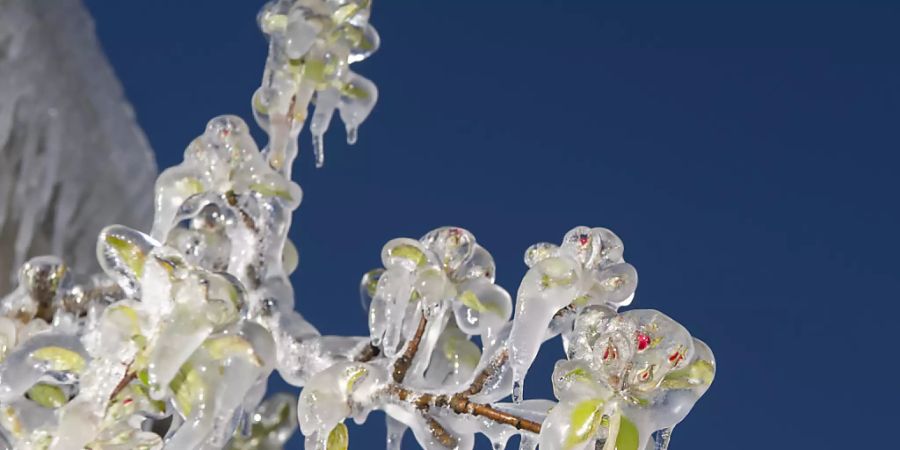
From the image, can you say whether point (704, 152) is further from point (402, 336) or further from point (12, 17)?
point (402, 336)

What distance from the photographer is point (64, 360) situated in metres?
0.62

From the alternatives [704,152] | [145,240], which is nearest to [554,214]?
[704,152]

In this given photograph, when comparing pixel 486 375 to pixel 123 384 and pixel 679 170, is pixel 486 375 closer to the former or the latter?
pixel 123 384

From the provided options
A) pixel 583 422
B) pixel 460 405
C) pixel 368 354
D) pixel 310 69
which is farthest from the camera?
→ pixel 310 69

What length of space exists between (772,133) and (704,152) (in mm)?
100

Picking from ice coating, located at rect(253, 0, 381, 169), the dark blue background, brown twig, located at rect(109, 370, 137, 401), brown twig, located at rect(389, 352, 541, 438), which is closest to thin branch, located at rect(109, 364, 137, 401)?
brown twig, located at rect(109, 370, 137, 401)

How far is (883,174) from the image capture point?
1.82 metres

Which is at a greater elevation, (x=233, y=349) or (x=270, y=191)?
(x=270, y=191)

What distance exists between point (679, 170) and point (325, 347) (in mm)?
1245

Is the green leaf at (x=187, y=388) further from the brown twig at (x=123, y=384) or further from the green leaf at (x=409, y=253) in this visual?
the green leaf at (x=409, y=253)

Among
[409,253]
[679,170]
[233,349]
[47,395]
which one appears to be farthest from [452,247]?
[679,170]

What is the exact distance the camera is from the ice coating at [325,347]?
20.1 inches

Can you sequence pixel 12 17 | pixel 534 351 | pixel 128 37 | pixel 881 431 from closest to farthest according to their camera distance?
1. pixel 534 351
2. pixel 12 17
3. pixel 881 431
4. pixel 128 37

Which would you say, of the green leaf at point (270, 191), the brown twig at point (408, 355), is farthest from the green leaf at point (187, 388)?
the green leaf at point (270, 191)
